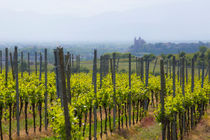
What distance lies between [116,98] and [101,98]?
2042 millimetres

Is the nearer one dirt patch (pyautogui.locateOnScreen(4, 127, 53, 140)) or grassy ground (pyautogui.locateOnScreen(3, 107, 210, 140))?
dirt patch (pyautogui.locateOnScreen(4, 127, 53, 140))

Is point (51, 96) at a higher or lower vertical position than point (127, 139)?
higher

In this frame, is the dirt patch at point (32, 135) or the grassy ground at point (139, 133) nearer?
the dirt patch at point (32, 135)

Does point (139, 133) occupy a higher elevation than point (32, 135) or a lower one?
lower

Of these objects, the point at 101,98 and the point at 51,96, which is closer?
the point at 101,98

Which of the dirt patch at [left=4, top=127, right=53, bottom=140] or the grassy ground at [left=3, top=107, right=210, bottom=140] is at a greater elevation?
the dirt patch at [left=4, top=127, right=53, bottom=140]

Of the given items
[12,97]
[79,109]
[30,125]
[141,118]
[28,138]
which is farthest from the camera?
[141,118]

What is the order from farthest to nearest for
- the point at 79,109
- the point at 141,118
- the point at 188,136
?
1. the point at 141,118
2. the point at 188,136
3. the point at 79,109

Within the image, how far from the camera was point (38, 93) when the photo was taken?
601 inches

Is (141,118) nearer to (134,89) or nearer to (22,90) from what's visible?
(134,89)

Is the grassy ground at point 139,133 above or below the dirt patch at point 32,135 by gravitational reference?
below

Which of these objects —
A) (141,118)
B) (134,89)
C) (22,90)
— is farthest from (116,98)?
(22,90)

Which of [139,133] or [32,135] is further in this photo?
[139,133]

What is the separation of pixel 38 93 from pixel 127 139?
6.60m
